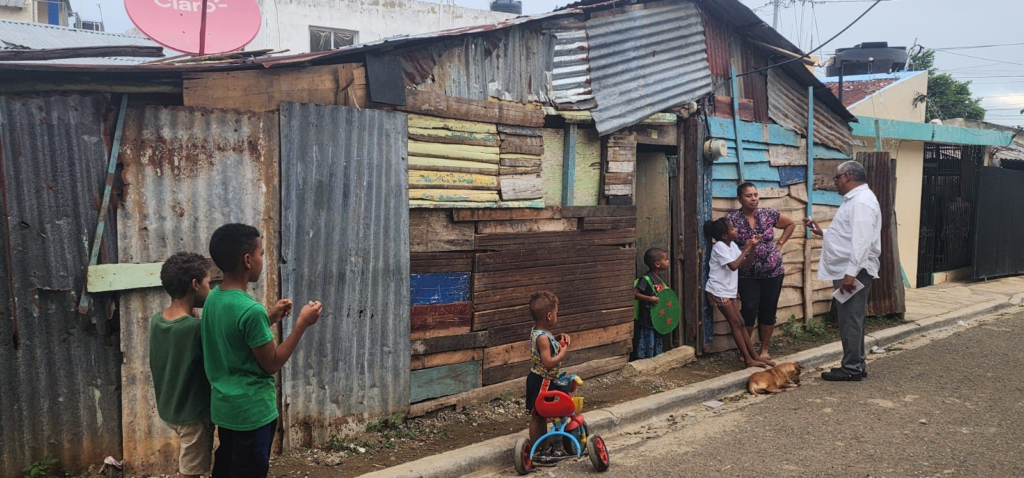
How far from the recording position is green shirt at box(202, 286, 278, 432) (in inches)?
121

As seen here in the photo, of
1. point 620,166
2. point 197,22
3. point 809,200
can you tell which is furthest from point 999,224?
point 197,22

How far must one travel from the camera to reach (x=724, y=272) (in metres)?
7.07

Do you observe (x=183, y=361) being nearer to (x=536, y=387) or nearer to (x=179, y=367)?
(x=179, y=367)

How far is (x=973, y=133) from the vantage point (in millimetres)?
14195

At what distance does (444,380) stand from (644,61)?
3.63 m

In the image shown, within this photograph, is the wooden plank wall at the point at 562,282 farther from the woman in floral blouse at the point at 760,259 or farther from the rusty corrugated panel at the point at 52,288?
the rusty corrugated panel at the point at 52,288

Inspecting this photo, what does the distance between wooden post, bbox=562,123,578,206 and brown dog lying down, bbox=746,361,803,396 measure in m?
2.32

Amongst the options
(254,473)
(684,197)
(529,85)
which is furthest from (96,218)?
(684,197)

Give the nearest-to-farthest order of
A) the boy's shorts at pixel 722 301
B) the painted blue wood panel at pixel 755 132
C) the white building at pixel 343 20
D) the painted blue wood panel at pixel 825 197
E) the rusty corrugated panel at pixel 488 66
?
the rusty corrugated panel at pixel 488 66 → the boy's shorts at pixel 722 301 → the painted blue wood panel at pixel 755 132 → the painted blue wood panel at pixel 825 197 → the white building at pixel 343 20

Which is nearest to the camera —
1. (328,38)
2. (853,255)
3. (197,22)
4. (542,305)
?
(542,305)

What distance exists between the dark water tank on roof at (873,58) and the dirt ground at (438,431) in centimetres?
1459

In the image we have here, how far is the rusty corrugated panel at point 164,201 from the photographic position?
4016 millimetres

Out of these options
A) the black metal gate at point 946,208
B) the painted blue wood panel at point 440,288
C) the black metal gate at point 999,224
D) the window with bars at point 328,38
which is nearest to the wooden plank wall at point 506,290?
the painted blue wood panel at point 440,288

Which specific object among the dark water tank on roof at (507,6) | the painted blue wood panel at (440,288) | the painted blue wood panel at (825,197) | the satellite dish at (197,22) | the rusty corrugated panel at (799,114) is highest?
the dark water tank on roof at (507,6)
